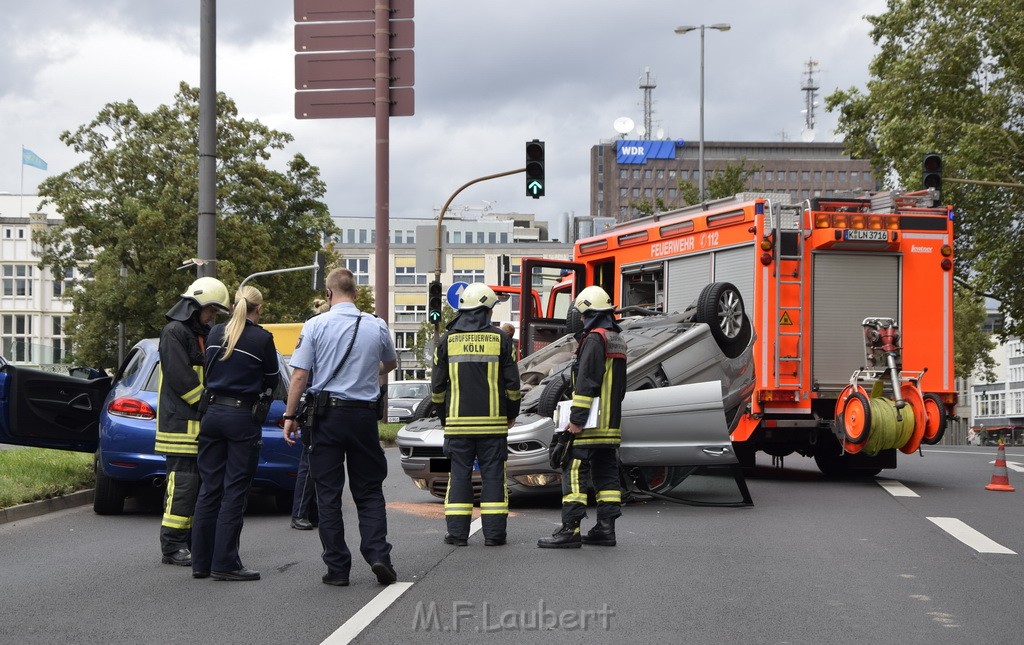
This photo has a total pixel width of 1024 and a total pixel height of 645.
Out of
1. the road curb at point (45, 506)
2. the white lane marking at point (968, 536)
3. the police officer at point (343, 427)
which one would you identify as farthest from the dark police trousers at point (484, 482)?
the road curb at point (45, 506)

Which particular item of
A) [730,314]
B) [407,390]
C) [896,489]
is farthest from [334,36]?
[407,390]

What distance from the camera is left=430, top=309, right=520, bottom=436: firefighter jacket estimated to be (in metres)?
8.98

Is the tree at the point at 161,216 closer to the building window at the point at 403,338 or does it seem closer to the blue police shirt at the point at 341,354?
the blue police shirt at the point at 341,354

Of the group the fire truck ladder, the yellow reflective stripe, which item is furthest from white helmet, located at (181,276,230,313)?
the fire truck ladder

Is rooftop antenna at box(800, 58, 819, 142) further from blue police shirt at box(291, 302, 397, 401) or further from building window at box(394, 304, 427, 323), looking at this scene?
blue police shirt at box(291, 302, 397, 401)

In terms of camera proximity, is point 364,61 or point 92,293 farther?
point 92,293

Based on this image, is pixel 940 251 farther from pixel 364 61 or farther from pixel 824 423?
pixel 364 61

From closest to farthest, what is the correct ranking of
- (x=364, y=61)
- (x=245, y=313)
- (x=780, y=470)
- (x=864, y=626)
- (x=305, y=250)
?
(x=864, y=626), (x=245, y=313), (x=780, y=470), (x=364, y=61), (x=305, y=250)

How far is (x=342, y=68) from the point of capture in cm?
1911

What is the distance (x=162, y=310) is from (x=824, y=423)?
30138 mm

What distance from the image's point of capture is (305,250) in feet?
144

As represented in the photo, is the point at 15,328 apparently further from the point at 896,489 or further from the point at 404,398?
the point at 896,489

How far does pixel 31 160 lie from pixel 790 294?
79.1m

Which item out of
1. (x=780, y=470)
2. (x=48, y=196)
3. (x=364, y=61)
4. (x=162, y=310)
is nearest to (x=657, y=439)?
(x=780, y=470)
